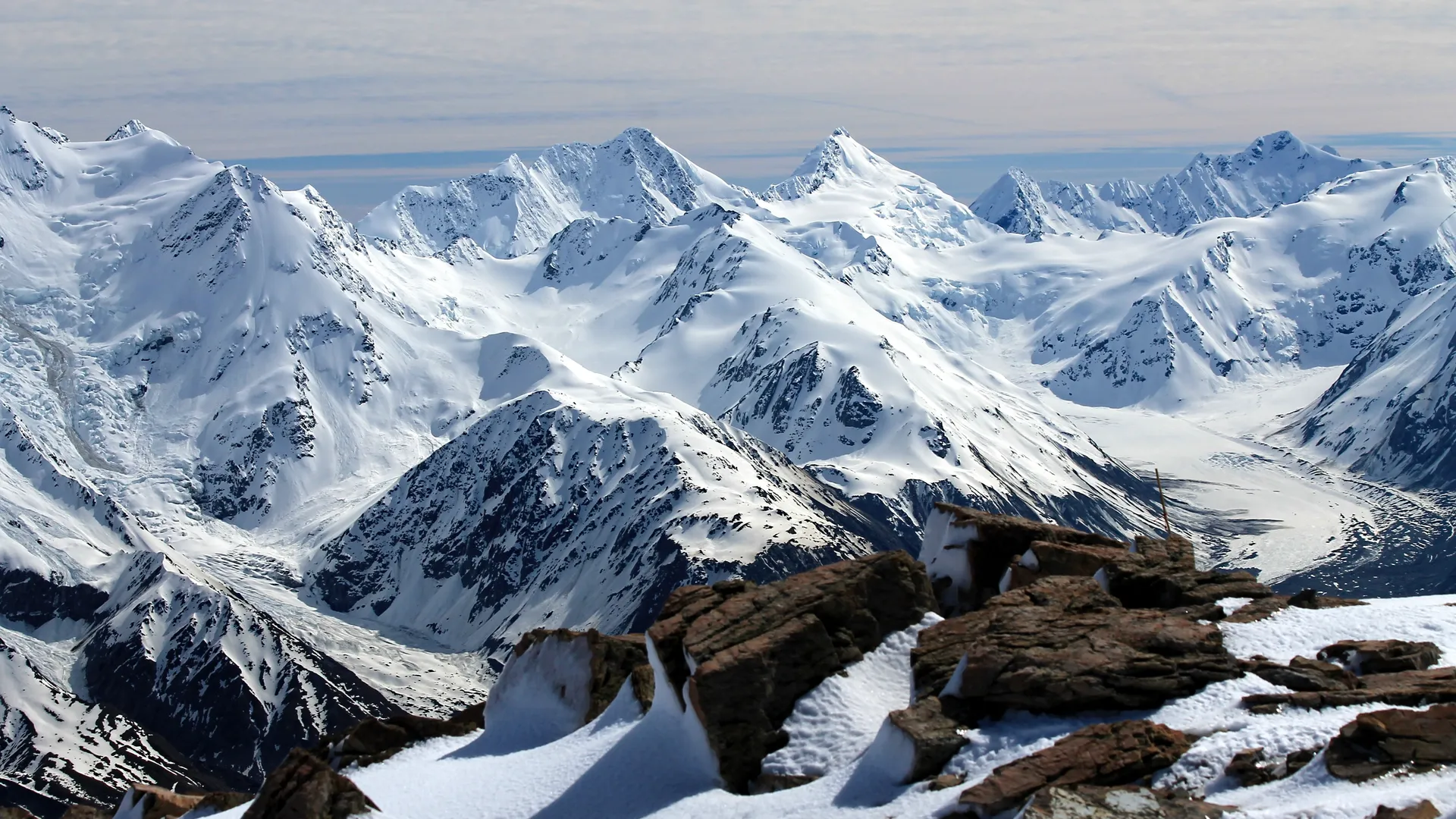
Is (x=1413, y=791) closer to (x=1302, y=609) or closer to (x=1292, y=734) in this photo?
(x=1292, y=734)

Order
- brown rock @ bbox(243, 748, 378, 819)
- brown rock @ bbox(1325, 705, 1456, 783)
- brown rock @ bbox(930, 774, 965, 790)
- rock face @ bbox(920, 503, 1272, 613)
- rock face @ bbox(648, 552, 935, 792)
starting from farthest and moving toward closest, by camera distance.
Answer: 1. rock face @ bbox(920, 503, 1272, 613)
2. rock face @ bbox(648, 552, 935, 792)
3. brown rock @ bbox(243, 748, 378, 819)
4. brown rock @ bbox(930, 774, 965, 790)
5. brown rock @ bbox(1325, 705, 1456, 783)

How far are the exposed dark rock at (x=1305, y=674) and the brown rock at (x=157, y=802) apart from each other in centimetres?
4897

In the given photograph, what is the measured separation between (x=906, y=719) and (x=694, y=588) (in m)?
19.2

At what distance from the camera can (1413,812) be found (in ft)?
119

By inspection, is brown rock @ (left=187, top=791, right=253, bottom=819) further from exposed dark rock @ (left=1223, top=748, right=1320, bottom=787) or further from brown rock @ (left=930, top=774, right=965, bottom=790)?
exposed dark rock @ (left=1223, top=748, right=1320, bottom=787)

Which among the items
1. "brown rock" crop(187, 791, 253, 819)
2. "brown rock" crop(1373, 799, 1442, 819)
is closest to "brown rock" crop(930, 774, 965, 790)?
"brown rock" crop(1373, 799, 1442, 819)

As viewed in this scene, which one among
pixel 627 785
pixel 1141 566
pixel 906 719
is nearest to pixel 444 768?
pixel 627 785

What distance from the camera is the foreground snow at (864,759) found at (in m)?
41.3

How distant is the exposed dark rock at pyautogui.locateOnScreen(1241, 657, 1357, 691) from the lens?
47.9 m

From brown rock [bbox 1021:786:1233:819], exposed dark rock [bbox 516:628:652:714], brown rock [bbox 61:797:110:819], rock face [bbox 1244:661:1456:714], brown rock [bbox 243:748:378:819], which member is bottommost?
rock face [bbox 1244:661:1456:714]

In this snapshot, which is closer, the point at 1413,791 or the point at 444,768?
the point at 1413,791

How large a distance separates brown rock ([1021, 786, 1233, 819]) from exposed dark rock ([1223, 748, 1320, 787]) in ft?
7.15

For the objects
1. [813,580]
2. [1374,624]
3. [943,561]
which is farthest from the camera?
[943,561]

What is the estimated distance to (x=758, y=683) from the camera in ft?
174
